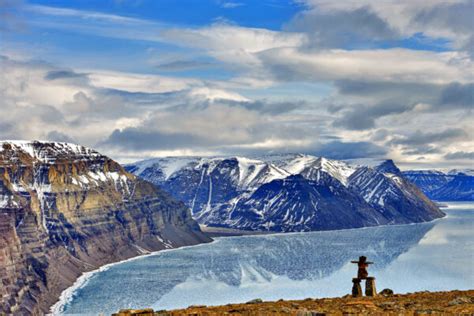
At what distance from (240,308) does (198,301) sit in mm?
164505

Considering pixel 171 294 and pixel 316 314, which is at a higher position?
pixel 316 314

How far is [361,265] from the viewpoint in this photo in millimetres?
27953


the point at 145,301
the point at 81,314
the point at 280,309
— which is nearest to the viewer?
the point at 280,309

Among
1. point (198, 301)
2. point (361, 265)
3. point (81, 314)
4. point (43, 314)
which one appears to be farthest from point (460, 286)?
point (361, 265)

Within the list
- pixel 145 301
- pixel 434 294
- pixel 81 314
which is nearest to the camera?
pixel 434 294

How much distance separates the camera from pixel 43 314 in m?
197

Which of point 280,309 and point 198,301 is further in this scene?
point 198,301

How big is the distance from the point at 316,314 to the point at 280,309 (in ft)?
4.97

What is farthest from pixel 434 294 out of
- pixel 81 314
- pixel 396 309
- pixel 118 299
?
pixel 118 299

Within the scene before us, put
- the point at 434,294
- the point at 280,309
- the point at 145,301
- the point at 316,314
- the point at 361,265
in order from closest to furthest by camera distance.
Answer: the point at 316,314
the point at 280,309
the point at 434,294
the point at 361,265
the point at 145,301

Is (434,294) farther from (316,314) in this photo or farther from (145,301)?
(145,301)

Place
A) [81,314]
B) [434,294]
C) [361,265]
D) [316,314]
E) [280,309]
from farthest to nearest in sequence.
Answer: [81,314]
[361,265]
[434,294]
[280,309]
[316,314]

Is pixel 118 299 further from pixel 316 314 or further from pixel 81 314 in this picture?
pixel 316 314

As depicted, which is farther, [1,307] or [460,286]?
[1,307]
